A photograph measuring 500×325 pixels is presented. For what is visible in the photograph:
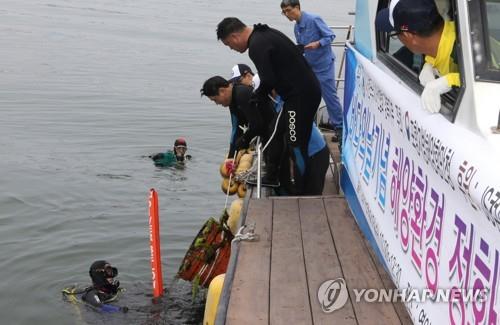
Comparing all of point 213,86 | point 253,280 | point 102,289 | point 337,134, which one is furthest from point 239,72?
point 253,280

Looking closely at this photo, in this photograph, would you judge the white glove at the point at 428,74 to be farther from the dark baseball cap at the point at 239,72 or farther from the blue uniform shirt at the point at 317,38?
the blue uniform shirt at the point at 317,38

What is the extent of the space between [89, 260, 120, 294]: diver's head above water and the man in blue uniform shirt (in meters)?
3.60

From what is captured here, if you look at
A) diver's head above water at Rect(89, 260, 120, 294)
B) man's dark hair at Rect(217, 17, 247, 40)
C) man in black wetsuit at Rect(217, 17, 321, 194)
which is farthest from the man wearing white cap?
diver's head above water at Rect(89, 260, 120, 294)

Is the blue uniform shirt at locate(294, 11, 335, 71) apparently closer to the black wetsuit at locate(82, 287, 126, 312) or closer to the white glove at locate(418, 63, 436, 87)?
the black wetsuit at locate(82, 287, 126, 312)

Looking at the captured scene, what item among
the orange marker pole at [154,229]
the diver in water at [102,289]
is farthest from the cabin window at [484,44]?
the diver in water at [102,289]

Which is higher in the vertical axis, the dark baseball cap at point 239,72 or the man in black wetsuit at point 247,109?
the dark baseball cap at point 239,72

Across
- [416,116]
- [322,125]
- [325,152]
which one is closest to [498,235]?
[416,116]

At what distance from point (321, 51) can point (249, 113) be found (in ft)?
9.75

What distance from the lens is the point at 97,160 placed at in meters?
16.0

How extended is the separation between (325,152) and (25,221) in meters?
6.62

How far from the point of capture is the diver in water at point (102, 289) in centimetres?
778

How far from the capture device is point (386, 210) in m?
4.31

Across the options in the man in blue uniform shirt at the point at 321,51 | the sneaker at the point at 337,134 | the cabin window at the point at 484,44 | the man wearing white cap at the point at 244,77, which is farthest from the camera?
the man in blue uniform shirt at the point at 321,51

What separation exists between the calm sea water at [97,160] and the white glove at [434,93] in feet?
16.6
